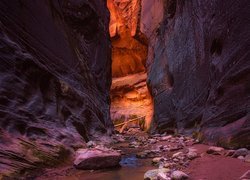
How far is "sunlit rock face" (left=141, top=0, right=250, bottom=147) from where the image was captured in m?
6.56

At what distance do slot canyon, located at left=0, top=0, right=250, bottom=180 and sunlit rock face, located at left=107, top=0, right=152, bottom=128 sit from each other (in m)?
10.5

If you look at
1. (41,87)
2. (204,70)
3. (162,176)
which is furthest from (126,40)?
(162,176)

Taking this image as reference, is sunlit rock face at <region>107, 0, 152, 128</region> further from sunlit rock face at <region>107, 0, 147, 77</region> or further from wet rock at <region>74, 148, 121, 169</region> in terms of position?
wet rock at <region>74, 148, 121, 169</region>

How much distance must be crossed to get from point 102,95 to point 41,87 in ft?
26.0

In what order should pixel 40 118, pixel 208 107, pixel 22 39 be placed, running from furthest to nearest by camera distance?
pixel 208 107 → pixel 22 39 → pixel 40 118

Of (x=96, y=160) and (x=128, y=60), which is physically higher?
(x=128, y=60)

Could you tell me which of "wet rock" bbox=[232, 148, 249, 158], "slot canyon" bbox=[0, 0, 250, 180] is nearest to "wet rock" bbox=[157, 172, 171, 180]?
"slot canyon" bbox=[0, 0, 250, 180]

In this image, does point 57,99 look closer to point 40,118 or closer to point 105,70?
point 40,118

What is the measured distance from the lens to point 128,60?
104 ft

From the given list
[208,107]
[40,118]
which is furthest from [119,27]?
[40,118]

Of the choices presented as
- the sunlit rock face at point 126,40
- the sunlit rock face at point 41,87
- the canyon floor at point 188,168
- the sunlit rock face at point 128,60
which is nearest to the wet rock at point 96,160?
the canyon floor at point 188,168

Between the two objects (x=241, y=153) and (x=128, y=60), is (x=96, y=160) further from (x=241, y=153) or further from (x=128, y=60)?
(x=128, y=60)

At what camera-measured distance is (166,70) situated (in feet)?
55.0

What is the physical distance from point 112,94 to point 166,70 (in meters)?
14.0
